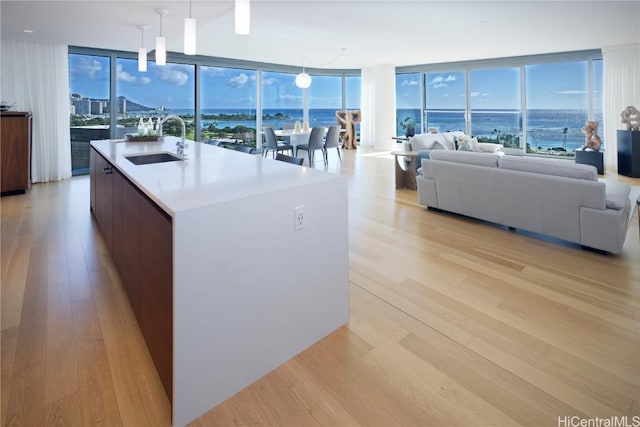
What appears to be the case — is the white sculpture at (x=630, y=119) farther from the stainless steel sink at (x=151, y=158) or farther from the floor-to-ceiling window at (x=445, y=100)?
the stainless steel sink at (x=151, y=158)

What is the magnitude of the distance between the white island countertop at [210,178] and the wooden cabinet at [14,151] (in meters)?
3.48

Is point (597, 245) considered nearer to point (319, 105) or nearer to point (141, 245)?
point (141, 245)

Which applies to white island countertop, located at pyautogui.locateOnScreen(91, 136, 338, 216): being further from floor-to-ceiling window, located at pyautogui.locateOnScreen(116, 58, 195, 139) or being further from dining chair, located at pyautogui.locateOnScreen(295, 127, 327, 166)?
floor-to-ceiling window, located at pyautogui.locateOnScreen(116, 58, 195, 139)

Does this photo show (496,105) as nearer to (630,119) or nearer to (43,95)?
(630,119)

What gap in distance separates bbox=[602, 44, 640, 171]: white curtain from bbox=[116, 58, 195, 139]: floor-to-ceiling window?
8430mm

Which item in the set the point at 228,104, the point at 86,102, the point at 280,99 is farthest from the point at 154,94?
the point at 280,99

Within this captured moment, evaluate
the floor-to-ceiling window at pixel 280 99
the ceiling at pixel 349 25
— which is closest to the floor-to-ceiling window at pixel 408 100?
the ceiling at pixel 349 25

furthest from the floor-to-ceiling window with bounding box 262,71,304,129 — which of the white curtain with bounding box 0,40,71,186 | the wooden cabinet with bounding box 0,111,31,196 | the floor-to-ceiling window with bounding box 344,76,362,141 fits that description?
the wooden cabinet with bounding box 0,111,31,196

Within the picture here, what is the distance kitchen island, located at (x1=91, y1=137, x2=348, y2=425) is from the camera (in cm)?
144

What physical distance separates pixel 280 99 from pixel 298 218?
9.10 meters

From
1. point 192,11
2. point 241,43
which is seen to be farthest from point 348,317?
point 241,43

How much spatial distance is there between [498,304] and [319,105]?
388 inches

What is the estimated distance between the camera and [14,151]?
5.16 metres

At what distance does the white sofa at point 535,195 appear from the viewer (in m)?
3.03
